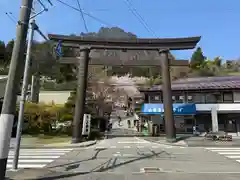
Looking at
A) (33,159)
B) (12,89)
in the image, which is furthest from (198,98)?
(12,89)

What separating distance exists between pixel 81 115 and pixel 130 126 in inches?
997

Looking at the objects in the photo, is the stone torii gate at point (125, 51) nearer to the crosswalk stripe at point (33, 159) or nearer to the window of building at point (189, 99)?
the crosswalk stripe at point (33, 159)

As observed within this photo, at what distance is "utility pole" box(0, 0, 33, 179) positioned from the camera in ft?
18.8

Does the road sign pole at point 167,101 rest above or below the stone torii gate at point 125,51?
below

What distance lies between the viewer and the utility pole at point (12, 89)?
5727mm

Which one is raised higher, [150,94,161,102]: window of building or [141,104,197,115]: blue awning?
[150,94,161,102]: window of building

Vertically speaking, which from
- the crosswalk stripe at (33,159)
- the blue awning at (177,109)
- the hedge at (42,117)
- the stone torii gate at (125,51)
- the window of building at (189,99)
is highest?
the stone torii gate at (125,51)

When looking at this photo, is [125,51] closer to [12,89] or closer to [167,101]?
[167,101]

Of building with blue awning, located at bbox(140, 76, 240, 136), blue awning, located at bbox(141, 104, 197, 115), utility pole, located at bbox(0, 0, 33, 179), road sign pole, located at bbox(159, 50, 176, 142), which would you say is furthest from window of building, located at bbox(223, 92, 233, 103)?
utility pole, located at bbox(0, 0, 33, 179)

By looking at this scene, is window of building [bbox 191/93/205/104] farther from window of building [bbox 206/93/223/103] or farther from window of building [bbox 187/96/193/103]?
window of building [bbox 206/93/223/103]

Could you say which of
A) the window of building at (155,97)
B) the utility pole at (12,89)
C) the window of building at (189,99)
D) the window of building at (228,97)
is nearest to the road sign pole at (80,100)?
the utility pole at (12,89)

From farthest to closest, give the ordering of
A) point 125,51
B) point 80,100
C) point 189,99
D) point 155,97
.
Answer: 1. point 155,97
2. point 189,99
3. point 125,51
4. point 80,100

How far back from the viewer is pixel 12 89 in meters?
6.25

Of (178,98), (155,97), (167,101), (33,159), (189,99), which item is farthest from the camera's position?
(155,97)
